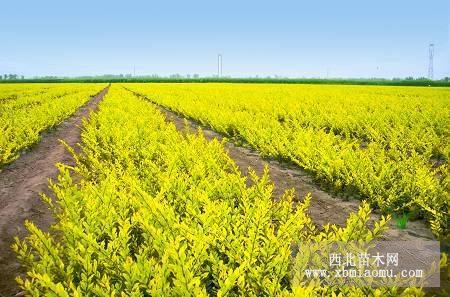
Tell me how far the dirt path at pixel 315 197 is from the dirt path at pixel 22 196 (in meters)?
3.15

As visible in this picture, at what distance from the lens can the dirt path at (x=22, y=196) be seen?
3.56 metres

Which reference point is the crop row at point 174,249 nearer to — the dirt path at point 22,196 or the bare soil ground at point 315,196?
the dirt path at point 22,196

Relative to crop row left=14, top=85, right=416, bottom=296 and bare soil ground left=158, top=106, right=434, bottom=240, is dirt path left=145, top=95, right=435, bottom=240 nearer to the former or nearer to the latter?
bare soil ground left=158, top=106, right=434, bottom=240

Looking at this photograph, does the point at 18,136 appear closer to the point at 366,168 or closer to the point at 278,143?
the point at 278,143

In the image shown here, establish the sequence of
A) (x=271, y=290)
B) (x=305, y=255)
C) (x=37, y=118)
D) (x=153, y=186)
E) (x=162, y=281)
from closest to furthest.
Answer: (x=162, y=281)
(x=271, y=290)
(x=305, y=255)
(x=153, y=186)
(x=37, y=118)

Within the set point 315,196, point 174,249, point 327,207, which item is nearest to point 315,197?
point 315,196

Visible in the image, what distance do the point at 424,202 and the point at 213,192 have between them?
2.62m

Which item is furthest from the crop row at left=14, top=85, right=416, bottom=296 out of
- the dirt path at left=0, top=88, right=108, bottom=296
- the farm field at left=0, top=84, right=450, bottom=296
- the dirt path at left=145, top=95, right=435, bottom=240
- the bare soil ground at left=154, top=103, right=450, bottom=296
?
the dirt path at left=145, top=95, right=435, bottom=240

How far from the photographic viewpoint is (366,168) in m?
5.60

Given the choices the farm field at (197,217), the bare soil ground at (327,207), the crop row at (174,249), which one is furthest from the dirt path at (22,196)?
the bare soil ground at (327,207)

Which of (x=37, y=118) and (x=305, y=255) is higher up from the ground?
(x=37, y=118)

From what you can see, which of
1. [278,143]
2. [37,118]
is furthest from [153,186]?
[37,118]

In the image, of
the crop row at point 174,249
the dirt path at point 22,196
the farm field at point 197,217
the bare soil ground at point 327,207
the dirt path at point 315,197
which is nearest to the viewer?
the crop row at point 174,249

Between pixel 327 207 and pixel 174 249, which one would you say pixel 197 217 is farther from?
pixel 327 207
